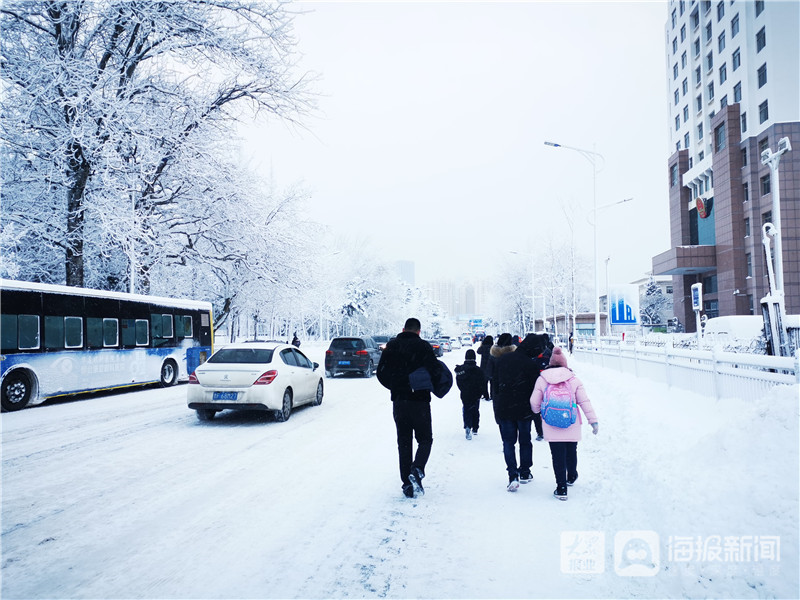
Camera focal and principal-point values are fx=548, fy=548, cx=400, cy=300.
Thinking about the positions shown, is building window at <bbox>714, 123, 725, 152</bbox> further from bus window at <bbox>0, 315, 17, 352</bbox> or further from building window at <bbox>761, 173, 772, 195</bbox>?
bus window at <bbox>0, 315, 17, 352</bbox>

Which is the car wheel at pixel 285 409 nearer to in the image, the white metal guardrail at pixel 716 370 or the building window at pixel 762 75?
the white metal guardrail at pixel 716 370

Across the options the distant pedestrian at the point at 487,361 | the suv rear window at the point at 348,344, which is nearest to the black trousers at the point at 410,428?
the distant pedestrian at the point at 487,361

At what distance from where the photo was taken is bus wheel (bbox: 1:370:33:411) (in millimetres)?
13125

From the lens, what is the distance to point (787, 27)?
132 feet

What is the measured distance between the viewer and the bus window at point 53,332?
47.0ft

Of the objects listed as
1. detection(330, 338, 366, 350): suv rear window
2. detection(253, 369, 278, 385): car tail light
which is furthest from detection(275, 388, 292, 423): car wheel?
detection(330, 338, 366, 350): suv rear window

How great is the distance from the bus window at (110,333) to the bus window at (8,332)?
10.2 feet

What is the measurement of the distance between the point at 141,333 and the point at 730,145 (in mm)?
47121

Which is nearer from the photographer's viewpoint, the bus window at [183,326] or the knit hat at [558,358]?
the knit hat at [558,358]

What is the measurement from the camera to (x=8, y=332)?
13.2m

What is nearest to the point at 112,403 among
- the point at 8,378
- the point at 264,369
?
the point at 8,378

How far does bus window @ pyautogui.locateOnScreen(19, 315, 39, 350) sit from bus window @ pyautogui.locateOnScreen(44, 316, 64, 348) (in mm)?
292

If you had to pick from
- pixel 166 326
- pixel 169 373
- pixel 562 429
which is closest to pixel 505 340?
pixel 562 429

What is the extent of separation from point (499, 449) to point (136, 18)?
58.8ft
